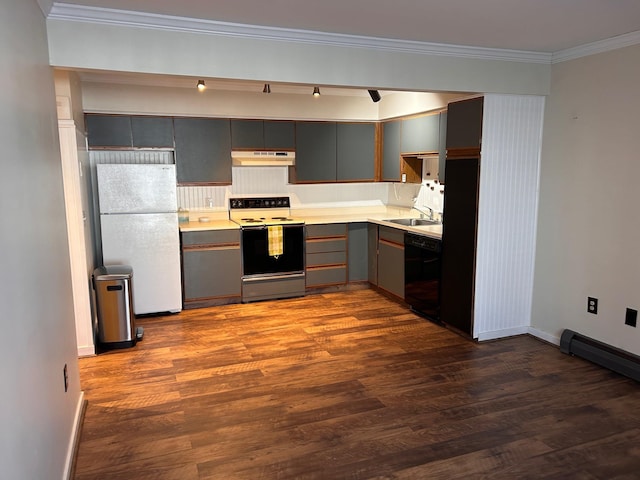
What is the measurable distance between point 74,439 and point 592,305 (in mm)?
3788

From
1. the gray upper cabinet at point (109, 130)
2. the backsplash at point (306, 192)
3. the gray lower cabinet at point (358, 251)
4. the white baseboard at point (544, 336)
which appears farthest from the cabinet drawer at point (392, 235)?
the gray upper cabinet at point (109, 130)

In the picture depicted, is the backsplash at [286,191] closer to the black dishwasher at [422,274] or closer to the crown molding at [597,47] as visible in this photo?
the black dishwasher at [422,274]

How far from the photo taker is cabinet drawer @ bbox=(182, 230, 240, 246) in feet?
16.8

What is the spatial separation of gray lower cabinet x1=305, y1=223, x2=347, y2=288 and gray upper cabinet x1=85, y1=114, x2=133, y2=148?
7.33 feet

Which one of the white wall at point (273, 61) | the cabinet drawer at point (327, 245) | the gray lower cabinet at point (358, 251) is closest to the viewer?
the white wall at point (273, 61)

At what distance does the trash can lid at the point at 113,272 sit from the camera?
13.4ft

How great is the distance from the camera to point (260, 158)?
5.55 meters

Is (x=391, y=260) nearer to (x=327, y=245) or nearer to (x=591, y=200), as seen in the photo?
(x=327, y=245)

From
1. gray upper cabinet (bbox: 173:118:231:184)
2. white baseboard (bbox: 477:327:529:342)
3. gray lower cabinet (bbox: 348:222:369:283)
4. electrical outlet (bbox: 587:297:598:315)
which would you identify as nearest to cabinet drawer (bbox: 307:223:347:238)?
gray lower cabinet (bbox: 348:222:369:283)

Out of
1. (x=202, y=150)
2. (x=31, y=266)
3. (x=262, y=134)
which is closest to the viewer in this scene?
(x=31, y=266)

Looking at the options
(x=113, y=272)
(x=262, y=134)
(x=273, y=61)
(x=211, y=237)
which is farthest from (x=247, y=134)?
(x=273, y=61)

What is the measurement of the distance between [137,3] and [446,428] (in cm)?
307

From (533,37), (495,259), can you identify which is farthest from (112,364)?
(533,37)

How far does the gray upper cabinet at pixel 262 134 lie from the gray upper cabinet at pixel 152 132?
71cm
